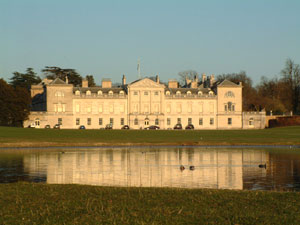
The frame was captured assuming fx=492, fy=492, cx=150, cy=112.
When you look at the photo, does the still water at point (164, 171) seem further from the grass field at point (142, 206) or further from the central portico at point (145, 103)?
the central portico at point (145, 103)

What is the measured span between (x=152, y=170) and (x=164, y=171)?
29.9 inches

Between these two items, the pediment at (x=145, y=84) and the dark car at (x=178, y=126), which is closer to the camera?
the dark car at (x=178, y=126)

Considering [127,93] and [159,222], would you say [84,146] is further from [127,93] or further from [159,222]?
[127,93]

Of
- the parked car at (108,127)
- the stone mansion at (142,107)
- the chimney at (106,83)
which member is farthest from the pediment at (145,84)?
the parked car at (108,127)

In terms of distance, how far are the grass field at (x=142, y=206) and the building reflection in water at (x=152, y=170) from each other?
5.54m

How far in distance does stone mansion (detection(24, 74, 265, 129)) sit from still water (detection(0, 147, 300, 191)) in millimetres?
62540

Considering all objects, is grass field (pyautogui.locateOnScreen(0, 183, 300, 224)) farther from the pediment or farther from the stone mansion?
the pediment

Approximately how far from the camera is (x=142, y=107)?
324ft

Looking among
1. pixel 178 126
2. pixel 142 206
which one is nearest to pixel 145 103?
pixel 178 126

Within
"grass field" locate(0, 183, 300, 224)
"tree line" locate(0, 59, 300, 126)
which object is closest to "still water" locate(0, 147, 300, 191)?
"grass field" locate(0, 183, 300, 224)

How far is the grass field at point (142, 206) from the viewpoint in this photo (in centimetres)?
1082

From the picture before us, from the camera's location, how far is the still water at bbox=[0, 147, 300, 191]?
20969 mm

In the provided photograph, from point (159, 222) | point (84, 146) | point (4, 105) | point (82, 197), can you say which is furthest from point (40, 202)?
point (4, 105)

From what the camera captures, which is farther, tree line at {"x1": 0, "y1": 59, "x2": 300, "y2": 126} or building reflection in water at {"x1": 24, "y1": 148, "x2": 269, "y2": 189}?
tree line at {"x1": 0, "y1": 59, "x2": 300, "y2": 126}
